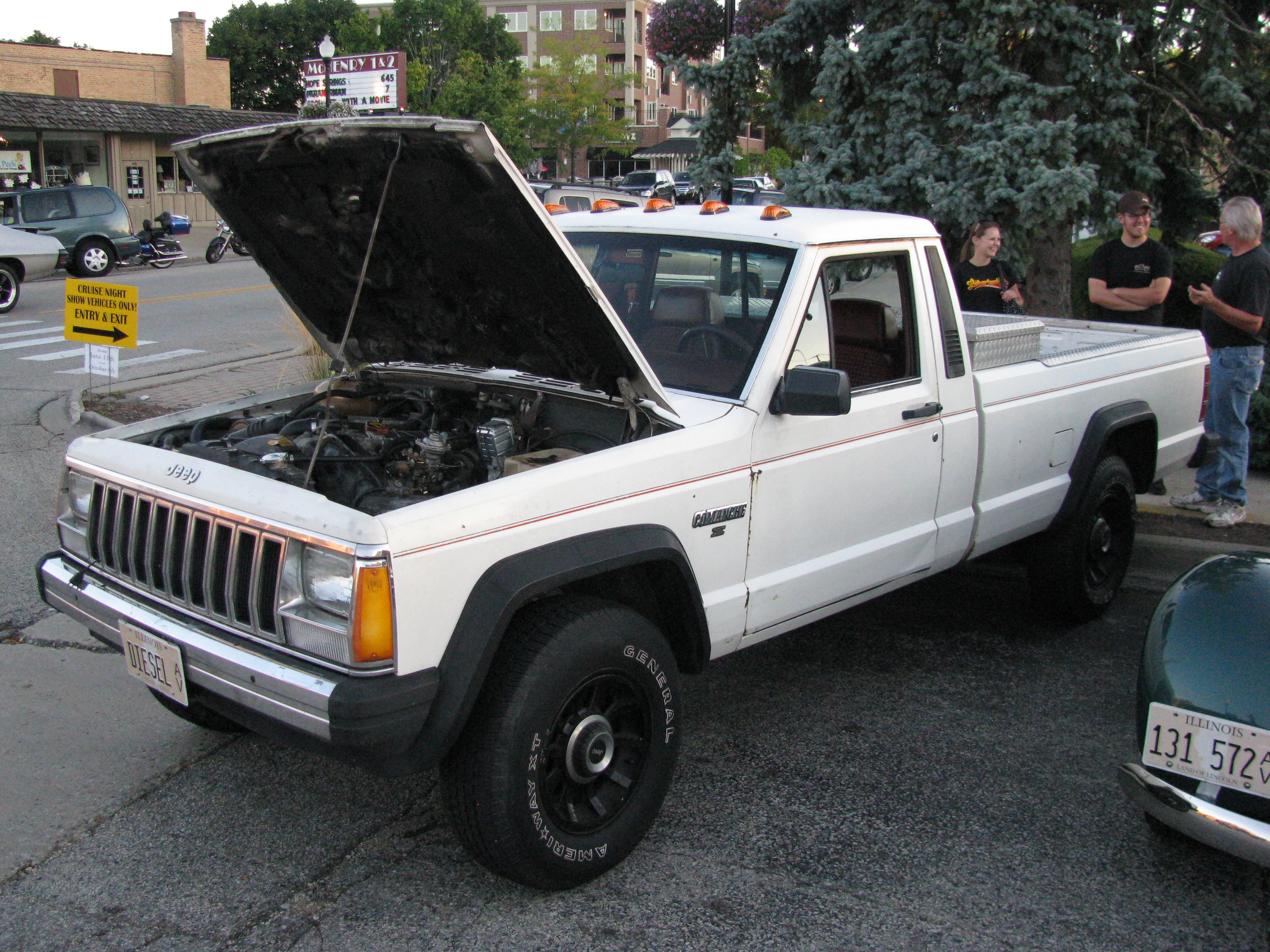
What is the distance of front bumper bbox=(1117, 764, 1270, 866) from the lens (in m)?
2.84

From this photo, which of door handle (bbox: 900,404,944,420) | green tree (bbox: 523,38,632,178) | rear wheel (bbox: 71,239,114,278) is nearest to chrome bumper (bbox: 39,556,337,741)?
door handle (bbox: 900,404,944,420)

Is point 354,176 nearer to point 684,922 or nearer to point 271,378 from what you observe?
point 684,922

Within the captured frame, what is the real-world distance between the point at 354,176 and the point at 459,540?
1.34 meters

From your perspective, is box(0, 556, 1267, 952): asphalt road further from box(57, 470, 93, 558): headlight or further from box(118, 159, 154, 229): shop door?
box(118, 159, 154, 229): shop door

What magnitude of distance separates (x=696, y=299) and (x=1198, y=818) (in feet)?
7.75

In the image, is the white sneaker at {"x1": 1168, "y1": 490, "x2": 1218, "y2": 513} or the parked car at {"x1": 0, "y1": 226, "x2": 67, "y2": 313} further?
the parked car at {"x1": 0, "y1": 226, "x2": 67, "y2": 313}

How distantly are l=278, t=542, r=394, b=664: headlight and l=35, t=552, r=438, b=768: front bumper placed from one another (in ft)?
0.21

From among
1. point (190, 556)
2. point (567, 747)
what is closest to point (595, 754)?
point (567, 747)

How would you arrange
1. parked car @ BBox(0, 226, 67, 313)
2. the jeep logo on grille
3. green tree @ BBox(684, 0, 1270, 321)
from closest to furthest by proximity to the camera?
1. the jeep logo on grille
2. green tree @ BBox(684, 0, 1270, 321)
3. parked car @ BBox(0, 226, 67, 313)

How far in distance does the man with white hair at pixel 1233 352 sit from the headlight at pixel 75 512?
5.76 meters

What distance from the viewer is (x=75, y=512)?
375 centimetres

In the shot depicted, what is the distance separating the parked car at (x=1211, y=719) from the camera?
2.88m

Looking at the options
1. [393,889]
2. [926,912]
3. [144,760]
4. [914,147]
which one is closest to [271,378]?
[914,147]

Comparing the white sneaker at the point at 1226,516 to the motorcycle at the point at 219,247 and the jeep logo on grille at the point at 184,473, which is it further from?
the motorcycle at the point at 219,247
